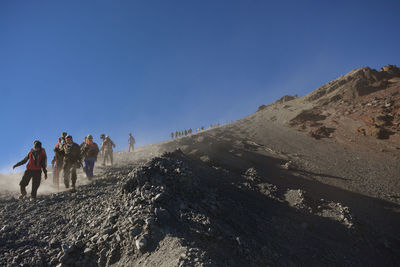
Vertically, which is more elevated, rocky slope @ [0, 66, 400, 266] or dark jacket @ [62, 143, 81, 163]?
dark jacket @ [62, 143, 81, 163]

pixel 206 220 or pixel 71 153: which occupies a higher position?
pixel 71 153

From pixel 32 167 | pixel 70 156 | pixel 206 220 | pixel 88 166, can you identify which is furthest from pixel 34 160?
pixel 206 220

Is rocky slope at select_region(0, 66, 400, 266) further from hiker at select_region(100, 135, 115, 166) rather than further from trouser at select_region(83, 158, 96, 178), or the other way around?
hiker at select_region(100, 135, 115, 166)

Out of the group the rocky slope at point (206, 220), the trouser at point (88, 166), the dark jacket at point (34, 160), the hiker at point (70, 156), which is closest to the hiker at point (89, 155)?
the trouser at point (88, 166)

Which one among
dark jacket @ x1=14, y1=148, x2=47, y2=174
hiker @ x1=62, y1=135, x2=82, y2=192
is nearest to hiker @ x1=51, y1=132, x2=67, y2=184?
hiker @ x1=62, y1=135, x2=82, y2=192

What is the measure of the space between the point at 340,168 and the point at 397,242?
859 centimetres

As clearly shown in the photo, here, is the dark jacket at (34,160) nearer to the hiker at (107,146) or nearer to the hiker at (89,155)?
the hiker at (89,155)

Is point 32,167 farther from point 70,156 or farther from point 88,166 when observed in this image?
point 88,166

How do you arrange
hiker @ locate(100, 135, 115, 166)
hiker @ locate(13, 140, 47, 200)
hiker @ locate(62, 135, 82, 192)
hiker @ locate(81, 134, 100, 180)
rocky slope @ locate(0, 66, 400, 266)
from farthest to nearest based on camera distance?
hiker @ locate(100, 135, 115, 166) → hiker @ locate(81, 134, 100, 180) → hiker @ locate(62, 135, 82, 192) → hiker @ locate(13, 140, 47, 200) → rocky slope @ locate(0, 66, 400, 266)

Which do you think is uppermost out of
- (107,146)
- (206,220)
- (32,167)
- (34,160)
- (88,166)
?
(107,146)

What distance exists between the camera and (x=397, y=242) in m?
8.22

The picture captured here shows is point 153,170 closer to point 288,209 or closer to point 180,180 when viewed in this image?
point 180,180

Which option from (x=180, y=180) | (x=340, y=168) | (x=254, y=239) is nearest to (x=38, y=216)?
(x=180, y=180)

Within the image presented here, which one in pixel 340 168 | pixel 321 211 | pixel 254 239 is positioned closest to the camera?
pixel 254 239
